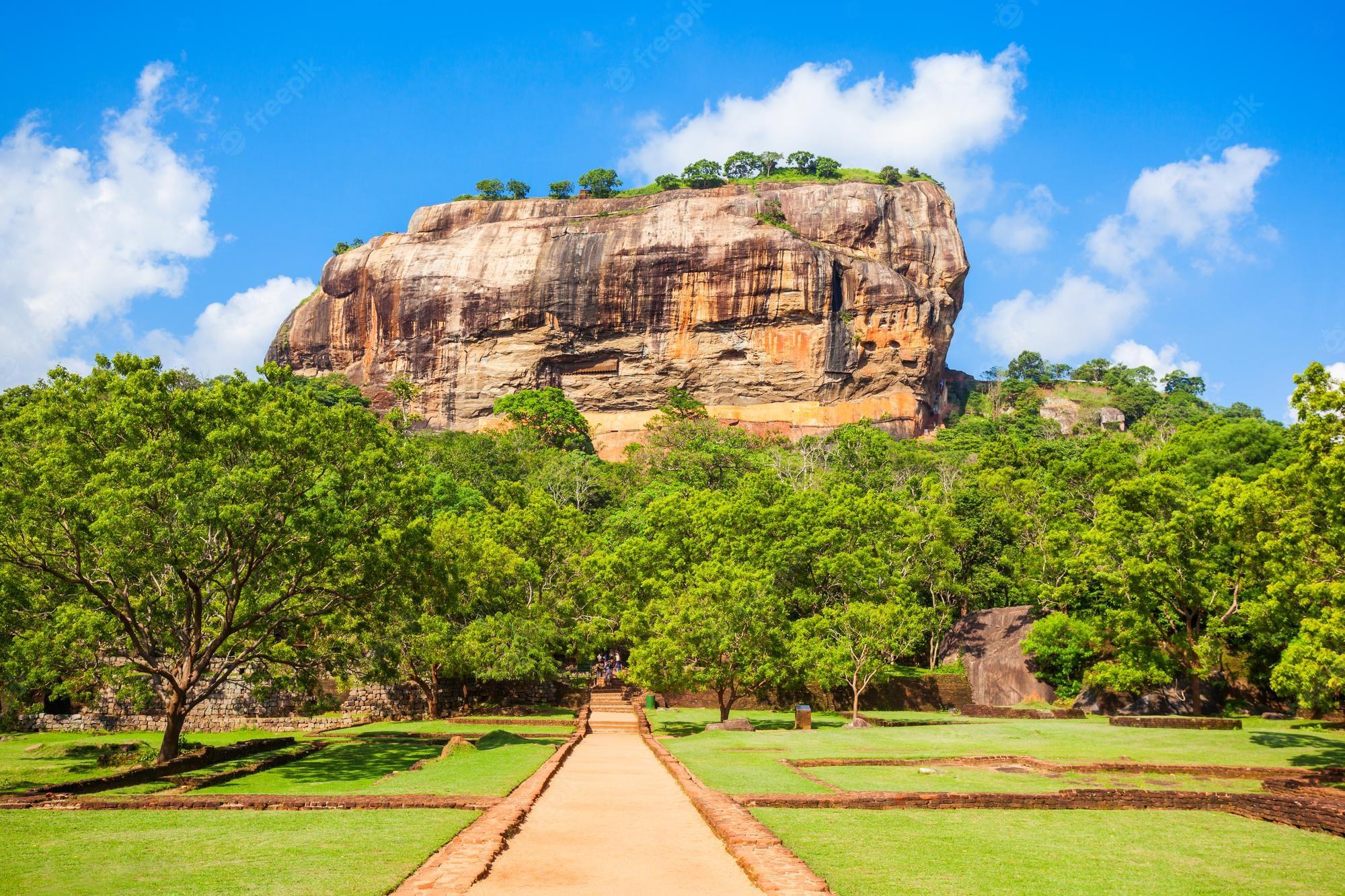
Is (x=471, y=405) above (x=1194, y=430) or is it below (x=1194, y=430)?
above

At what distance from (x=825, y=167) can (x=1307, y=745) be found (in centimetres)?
8870

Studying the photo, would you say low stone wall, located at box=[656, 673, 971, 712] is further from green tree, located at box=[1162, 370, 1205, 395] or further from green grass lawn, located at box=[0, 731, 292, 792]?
green tree, located at box=[1162, 370, 1205, 395]

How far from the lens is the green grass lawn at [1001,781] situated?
14219 millimetres

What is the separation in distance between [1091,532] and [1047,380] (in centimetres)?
9267

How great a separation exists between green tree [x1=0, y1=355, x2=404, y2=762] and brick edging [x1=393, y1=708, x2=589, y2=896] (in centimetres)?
806

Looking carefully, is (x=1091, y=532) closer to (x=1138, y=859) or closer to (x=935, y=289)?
(x=1138, y=859)

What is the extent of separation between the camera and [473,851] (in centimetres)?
891

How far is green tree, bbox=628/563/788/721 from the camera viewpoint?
83.8ft

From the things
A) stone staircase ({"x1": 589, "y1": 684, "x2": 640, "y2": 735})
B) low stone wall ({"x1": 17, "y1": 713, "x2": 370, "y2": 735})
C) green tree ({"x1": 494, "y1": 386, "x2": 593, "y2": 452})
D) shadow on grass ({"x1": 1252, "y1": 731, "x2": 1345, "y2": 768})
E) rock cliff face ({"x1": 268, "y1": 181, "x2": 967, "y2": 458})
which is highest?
rock cliff face ({"x1": 268, "y1": 181, "x2": 967, "y2": 458})

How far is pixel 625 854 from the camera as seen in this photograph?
31.2ft

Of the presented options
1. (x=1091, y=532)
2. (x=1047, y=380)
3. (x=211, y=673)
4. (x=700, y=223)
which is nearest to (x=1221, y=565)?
(x=1091, y=532)

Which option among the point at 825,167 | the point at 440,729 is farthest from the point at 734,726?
the point at 825,167

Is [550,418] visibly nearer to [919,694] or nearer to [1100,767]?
[919,694]

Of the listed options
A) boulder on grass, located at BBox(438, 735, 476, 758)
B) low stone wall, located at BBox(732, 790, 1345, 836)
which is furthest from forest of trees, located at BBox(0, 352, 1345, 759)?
low stone wall, located at BBox(732, 790, 1345, 836)
